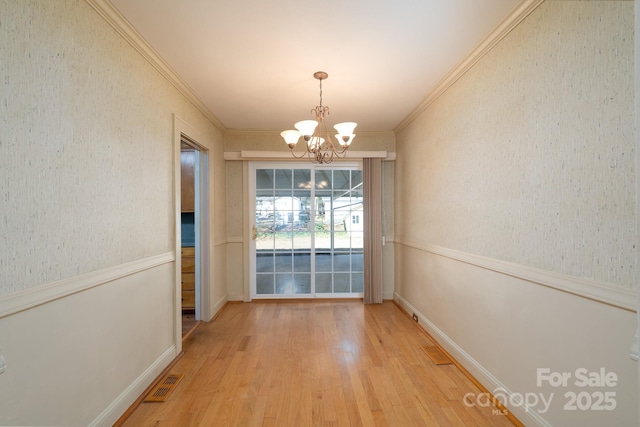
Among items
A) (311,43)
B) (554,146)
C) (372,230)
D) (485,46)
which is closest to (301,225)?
(372,230)

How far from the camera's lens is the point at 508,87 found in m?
1.98

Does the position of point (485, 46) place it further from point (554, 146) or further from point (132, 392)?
point (132, 392)

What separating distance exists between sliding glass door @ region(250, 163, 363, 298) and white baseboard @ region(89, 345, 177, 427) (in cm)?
202

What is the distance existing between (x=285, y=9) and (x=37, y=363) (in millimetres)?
2302

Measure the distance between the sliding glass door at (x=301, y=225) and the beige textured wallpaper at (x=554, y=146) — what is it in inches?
81.9

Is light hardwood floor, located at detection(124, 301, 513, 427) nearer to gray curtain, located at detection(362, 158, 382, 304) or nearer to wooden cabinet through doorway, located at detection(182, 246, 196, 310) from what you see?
wooden cabinet through doorway, located at detection(182, 246, 196, 310)

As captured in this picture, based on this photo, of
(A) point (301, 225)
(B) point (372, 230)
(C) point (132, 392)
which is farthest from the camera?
(A) point (301, 225)

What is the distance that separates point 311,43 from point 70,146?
1680mm

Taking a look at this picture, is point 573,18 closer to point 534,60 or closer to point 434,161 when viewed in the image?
point 534,60

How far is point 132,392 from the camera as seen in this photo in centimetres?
207

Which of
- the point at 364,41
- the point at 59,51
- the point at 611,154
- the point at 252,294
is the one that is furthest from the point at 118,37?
the point at 252,294

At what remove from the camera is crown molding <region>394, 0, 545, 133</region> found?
1784 mm

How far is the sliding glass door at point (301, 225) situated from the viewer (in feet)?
14.9

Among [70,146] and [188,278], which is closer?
[70,146]
